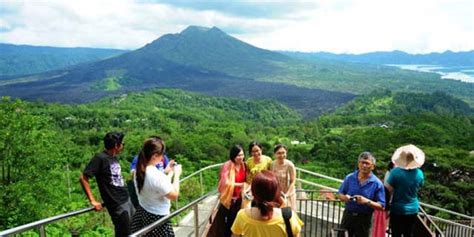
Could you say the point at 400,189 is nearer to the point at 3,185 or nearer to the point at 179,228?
the point at 179,228

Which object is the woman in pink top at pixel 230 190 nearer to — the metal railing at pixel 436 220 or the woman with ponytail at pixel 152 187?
the woman with ponytail at pixel 152 187

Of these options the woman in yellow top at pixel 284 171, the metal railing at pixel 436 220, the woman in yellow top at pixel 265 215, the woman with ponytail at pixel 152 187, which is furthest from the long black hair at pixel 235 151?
the woman in yellow top at pixel 265 215

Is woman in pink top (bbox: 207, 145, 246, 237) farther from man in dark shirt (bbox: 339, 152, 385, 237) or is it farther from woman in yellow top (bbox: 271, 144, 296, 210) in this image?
man in dark shirt (bbox: 339, 152, 385, 237)

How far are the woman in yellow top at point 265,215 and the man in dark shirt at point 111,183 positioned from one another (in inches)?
59.9

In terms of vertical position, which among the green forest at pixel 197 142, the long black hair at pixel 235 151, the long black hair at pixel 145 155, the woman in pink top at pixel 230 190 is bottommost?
the green forest at pixel 197 142

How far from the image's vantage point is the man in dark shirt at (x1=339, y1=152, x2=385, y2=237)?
420 centimetres

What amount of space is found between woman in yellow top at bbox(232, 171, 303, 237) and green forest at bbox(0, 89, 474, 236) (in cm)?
806

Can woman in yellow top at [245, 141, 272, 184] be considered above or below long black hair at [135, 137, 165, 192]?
below

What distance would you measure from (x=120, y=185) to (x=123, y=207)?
0.20 metres

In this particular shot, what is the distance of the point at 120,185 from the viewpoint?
13.0 feet

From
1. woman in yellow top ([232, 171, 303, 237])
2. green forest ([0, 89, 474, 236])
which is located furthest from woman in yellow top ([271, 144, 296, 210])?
green forest ([0, 89, 474, 236])

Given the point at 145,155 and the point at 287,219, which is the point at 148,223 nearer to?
the point at 145,155

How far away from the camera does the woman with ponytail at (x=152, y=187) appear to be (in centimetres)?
352

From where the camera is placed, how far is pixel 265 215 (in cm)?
272
